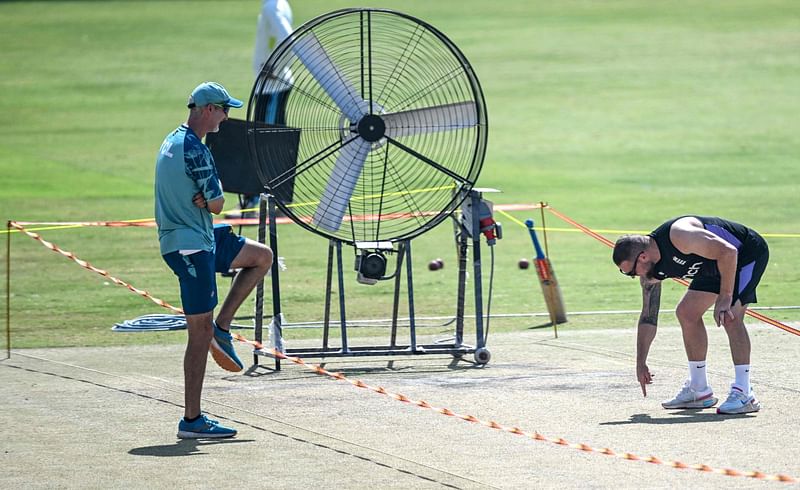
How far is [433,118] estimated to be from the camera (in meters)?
9.23

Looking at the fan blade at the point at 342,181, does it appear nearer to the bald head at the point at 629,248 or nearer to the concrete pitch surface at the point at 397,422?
the concrete pitch surface at the point at 397,422

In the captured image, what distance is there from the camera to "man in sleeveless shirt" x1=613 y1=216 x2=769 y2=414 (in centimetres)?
768

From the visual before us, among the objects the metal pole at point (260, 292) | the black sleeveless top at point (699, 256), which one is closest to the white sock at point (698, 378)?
the black sleeveless top at point (699, 256)

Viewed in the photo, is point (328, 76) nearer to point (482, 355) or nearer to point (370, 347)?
point (370, 347)

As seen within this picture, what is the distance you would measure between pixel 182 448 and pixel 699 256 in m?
3.07

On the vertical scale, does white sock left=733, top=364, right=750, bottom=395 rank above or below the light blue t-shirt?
below

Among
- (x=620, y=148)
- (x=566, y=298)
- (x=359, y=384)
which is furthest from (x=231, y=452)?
(x=620, y=148)

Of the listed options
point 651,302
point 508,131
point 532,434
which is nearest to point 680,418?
point 651,302

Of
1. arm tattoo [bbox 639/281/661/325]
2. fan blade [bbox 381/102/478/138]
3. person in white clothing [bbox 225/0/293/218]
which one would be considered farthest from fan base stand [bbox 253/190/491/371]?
person in white clothing [bbox 225/0/293/218]

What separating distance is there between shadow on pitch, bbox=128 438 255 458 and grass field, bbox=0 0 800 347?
3160 millimetres

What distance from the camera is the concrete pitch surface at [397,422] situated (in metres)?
6.63

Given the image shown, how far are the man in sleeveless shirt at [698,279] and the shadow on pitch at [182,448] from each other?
2366 mm

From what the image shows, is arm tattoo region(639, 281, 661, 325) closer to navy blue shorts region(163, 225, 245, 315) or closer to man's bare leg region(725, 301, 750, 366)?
man's bare leg region(725, 301, 750, 366)

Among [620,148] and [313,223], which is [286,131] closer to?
[313,223]
